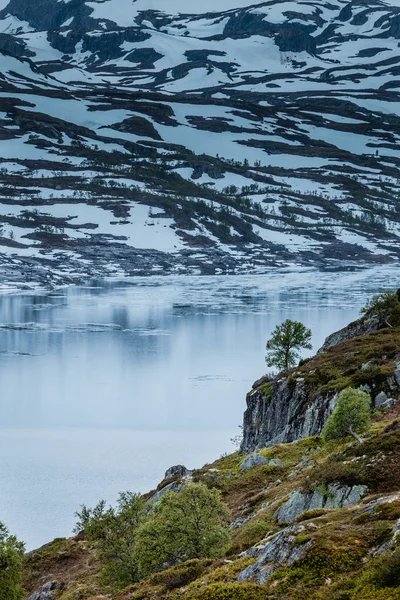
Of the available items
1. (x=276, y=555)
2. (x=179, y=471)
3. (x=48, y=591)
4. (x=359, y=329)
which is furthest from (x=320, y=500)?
(x=359, y=329)

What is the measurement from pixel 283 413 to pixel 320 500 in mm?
19512

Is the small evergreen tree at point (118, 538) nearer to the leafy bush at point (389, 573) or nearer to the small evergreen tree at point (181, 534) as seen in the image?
the small evergreen tree at point (181, 534)

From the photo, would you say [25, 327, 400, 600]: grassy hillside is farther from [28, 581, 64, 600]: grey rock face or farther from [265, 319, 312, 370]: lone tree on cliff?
[265, 319, 312, 370]: lone tree on cliff

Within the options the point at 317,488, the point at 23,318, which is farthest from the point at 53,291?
the point at 317,488

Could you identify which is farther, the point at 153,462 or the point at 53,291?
the point at 53,291

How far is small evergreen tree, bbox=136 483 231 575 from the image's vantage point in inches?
707

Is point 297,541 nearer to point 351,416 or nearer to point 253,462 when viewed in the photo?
point 351,416

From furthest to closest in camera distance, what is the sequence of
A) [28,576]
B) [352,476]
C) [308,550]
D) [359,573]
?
[28,576] < [352,476] < [308,550] < [359,573]

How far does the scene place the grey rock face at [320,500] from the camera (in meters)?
16.8

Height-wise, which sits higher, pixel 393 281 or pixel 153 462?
pixel 393 281

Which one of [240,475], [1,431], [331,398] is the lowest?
[1,431]

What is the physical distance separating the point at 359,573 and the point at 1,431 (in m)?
50.3

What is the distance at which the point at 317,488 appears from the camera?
18.1 m

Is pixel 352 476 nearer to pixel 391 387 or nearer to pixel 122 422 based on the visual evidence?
pixel 391 387
